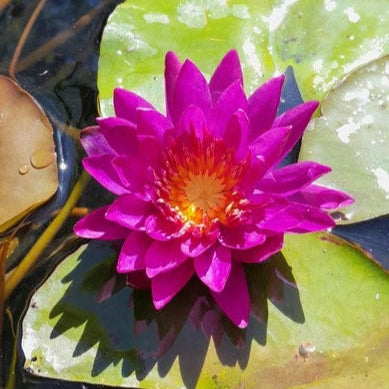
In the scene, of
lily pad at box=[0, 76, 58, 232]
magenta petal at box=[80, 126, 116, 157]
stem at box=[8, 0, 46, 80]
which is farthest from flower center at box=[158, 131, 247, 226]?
stem at box=[8, 0, 46, 80]

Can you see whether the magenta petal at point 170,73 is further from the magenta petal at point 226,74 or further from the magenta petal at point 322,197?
the magenta petal at point 322,197

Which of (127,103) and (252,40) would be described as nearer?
(127,103)

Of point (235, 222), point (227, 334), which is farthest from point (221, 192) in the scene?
point (227, 334)

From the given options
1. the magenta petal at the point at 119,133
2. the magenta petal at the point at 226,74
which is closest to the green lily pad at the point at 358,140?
the magenta petal at the point at 226,74

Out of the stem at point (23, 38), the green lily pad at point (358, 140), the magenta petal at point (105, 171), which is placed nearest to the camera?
the magenta petal at point (105, 171)

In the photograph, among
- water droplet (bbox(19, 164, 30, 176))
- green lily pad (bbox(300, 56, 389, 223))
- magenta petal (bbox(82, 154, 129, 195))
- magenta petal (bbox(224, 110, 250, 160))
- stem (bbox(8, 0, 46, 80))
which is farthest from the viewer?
stem (bbox(8, 0, 46, 80))

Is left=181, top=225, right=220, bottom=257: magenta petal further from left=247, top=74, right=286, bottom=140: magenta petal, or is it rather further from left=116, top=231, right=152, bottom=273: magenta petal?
left=247, top=74, right=286, bottom=140: magenta petal

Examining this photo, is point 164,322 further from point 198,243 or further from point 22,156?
point 22,156

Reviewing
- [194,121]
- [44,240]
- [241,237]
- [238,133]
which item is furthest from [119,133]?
[44,240]
